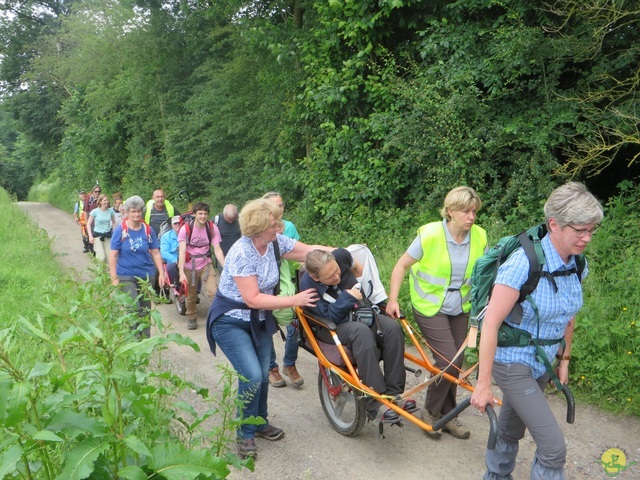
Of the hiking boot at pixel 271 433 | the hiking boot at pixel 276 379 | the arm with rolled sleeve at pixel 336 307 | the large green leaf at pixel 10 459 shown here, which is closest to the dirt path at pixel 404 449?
the hiking boot at pixel 271 433

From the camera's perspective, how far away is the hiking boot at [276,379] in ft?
19.7

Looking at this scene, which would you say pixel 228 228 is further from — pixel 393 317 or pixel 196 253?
pixel 393 317

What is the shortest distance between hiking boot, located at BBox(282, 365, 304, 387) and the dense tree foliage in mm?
4239

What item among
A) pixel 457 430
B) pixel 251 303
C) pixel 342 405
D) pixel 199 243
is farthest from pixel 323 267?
pixel 199 243

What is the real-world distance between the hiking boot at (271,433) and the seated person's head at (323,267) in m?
1.36

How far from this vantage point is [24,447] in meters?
2.36

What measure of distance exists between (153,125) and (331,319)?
1989 centimetres

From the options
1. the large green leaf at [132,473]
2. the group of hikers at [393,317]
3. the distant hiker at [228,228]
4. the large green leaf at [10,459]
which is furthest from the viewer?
the distant hiker at [228,228]

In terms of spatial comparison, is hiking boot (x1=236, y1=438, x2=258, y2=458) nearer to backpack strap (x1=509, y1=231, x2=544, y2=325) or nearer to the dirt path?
the dirt path

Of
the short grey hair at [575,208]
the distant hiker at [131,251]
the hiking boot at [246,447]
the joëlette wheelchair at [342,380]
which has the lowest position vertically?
the hiking boot at [246,447]

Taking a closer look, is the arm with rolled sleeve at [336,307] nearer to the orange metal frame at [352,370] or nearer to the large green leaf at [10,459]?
the orange metal frame at [352,370]

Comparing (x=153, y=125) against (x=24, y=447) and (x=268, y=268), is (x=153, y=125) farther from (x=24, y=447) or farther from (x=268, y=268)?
(x=24, y=447)

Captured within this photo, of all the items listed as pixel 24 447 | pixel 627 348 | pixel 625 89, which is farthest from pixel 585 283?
pixel 24 447

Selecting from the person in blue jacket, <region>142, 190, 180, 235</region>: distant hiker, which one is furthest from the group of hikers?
<region>142, 190, 180, 235</region>: distant hiker
